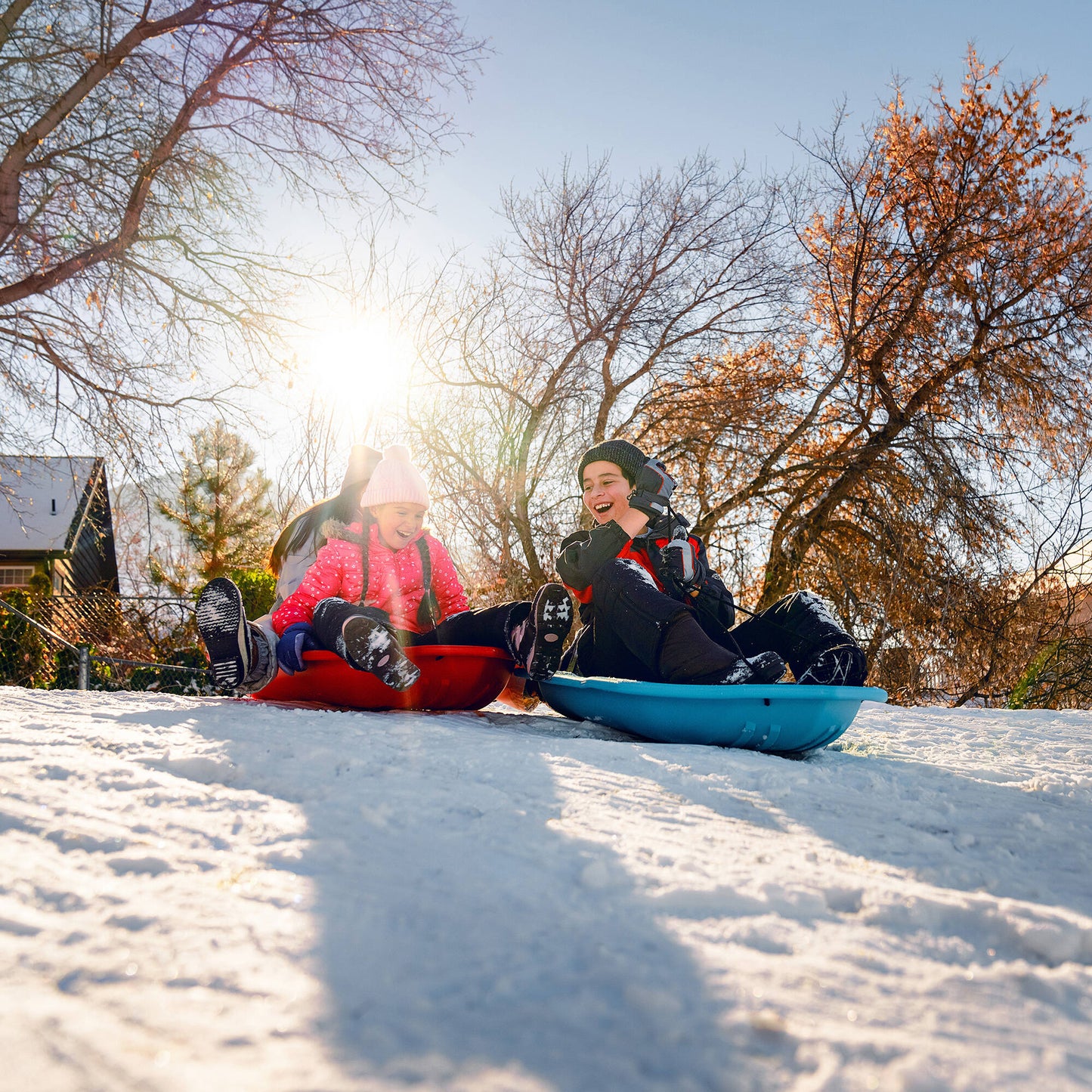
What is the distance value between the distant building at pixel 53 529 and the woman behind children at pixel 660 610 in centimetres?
521

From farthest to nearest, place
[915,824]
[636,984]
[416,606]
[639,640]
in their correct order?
[416,606]
[639,640]
[915,824]
[636,984]

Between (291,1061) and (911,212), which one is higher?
(911,212)

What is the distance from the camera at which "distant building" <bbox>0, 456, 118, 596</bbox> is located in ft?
22.0

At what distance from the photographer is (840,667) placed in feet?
7.92

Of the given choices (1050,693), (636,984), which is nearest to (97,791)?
(636,984)

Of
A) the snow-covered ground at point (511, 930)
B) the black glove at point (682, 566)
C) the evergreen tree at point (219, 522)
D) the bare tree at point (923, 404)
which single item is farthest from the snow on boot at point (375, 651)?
the evergreen tree at point (219, 522)

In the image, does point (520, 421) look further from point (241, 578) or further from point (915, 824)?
point (915, 824)

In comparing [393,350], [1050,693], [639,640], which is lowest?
[1050,693]

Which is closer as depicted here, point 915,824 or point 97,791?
point 97,791

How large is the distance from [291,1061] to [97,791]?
90 centimetres

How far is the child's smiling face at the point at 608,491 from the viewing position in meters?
3.01

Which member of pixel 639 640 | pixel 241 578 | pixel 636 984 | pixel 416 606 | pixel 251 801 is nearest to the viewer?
pixel 636 984

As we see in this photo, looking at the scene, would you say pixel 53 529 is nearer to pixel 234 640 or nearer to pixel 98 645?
pixel 98 645

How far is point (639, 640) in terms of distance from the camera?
7.94 feet
